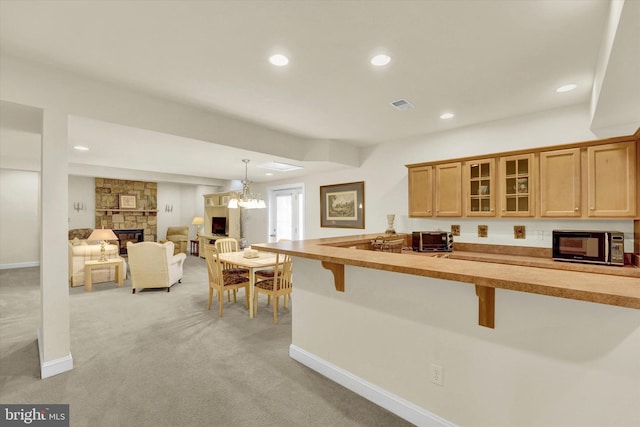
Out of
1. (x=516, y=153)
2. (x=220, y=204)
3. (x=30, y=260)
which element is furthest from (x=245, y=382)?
(x=30, y=260)

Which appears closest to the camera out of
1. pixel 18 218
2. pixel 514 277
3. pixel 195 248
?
pixel 514 277

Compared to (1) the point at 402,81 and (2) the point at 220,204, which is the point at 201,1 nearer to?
(1) the point at 402,81

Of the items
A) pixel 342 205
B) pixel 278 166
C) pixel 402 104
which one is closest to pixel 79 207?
pixel 278 166

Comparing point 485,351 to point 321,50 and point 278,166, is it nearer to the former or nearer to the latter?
point 321,50

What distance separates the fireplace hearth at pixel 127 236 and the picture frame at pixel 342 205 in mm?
6517

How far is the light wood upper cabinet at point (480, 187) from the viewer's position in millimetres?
3609

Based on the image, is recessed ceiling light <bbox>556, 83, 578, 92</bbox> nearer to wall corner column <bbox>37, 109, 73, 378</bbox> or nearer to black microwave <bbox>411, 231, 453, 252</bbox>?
black microwave <bbox>411, 231, 453, 252</bbox>

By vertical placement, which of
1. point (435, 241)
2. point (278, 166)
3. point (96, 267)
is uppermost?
point (278, 166)

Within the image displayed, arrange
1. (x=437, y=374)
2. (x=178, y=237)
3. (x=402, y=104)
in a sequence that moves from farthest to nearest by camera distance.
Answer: (x=178, y=237) < (x=402, y=104) < (x=437, y=374)

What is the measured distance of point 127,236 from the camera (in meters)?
8.86

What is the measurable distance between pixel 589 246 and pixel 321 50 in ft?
10.7

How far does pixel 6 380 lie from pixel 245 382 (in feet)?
6.54

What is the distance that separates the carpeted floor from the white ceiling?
90.8 inches

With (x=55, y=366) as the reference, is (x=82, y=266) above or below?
above
